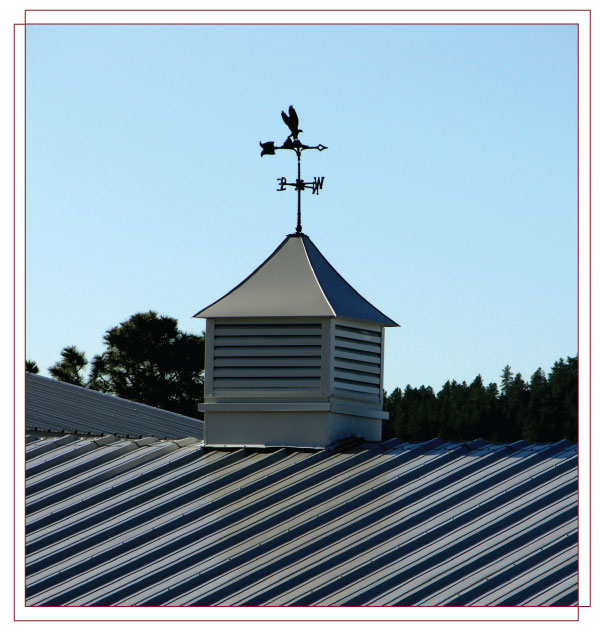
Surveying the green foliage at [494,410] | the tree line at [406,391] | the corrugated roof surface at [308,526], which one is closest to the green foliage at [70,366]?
the tree line at [406,391]

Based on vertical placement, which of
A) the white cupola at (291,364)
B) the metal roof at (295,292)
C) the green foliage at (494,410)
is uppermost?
the metal roof at (295,292)

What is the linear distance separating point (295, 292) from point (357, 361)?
95 centimetres

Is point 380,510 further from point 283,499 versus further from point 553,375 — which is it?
point 553,375

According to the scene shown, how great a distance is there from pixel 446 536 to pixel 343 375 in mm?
2888

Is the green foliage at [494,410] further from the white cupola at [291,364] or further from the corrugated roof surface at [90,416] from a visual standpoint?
the white cupola at [291,364]

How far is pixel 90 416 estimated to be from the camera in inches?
785

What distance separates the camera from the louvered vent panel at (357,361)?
39.0ft

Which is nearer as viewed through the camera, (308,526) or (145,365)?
(308,526)

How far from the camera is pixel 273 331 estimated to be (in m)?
11.9

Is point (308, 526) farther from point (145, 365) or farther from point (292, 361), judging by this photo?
point (145, 365)

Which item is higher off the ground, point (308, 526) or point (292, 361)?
point (292, 361)

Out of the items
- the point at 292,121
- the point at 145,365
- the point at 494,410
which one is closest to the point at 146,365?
the point at 145,365

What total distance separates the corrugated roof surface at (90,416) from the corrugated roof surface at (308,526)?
6340 mm
